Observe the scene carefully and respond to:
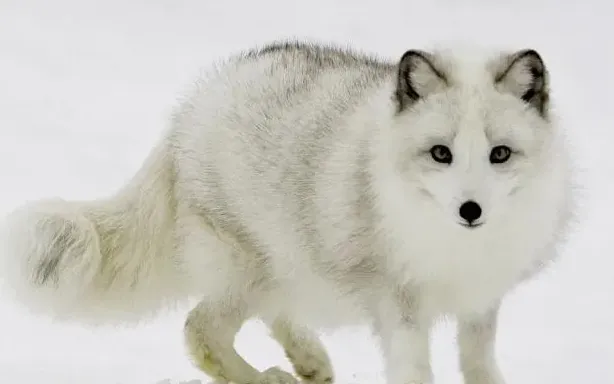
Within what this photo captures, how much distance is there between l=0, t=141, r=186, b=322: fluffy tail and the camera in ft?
12.0

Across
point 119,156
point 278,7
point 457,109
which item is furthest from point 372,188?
point 278,7

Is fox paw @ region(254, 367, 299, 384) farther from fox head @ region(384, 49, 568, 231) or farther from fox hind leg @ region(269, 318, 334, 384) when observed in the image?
fox head @ region(384, 49, 568, 231)

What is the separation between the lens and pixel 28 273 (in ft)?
12.0

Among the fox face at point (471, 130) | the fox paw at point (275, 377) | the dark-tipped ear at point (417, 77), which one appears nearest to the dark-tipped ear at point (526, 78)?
the fox face at point (471, 130)

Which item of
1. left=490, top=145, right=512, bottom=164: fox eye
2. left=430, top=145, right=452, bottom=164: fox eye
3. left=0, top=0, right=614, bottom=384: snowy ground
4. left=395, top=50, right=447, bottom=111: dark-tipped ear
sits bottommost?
left=0, top=0, right=614, bottom=384: snowy ground

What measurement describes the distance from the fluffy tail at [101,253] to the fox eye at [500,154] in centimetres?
129

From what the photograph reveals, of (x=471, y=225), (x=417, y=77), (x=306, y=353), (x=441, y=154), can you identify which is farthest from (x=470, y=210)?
(x=306, y=353)

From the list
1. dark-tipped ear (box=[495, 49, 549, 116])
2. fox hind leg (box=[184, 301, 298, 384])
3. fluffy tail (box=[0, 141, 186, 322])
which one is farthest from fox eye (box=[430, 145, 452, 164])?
fluffy tail (box=[0, 141, 186, 322])

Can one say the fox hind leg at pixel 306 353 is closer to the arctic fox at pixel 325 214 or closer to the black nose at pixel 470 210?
the arctic fox at pixel 325 214

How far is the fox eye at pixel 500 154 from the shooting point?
9.86 ft

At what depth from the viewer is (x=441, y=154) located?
304cm

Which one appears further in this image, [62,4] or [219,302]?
[62,4]

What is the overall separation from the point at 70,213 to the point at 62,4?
13.6 ft

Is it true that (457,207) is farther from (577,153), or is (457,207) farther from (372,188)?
(577,153)
